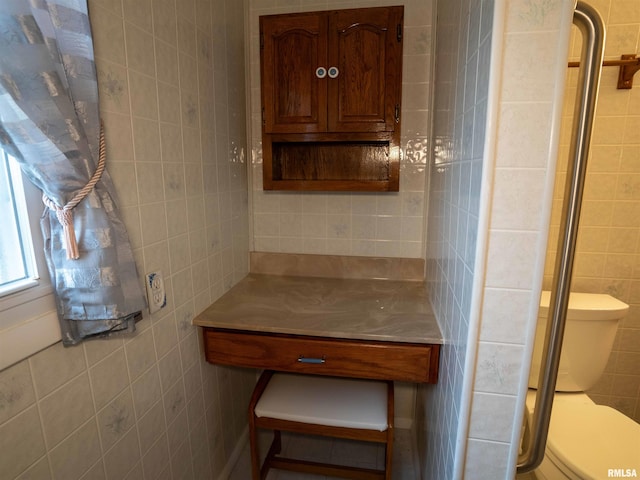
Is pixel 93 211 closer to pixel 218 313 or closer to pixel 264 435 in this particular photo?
pixel 218 313

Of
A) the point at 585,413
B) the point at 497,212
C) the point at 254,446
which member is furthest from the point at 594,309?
the point at 254,446

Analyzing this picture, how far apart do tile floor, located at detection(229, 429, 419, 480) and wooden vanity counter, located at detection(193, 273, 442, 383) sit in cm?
66

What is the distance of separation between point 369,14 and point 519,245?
114 centimetres

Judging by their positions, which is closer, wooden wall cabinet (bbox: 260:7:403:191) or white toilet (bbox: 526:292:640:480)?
white toilet (bbox: 526:292:640:480)

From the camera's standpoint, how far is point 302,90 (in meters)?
1.43

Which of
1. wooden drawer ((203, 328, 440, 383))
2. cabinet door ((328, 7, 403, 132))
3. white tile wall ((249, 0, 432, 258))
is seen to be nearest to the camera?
wooden drawer ((203, 328, 440, 383))

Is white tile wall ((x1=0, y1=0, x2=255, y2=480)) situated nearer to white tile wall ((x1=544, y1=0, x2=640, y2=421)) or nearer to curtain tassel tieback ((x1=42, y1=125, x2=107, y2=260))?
curtain tassel tieback ((x1=42, y1=125, x2=107, y2=260))

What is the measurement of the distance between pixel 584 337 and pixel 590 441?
35cm

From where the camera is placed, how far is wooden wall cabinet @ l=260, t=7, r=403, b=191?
1365 mm

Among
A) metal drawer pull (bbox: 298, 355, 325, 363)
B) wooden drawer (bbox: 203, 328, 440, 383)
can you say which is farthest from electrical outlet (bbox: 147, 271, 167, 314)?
metal drawer pull (bbox: 298, 355, 325, 363)

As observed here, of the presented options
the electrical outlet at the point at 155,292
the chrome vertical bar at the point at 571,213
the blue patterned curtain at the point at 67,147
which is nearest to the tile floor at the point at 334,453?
the chrome vertical bar at the point at 571,213

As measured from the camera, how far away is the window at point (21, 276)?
2.07 feet

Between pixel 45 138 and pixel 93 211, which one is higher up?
pixel 45 138

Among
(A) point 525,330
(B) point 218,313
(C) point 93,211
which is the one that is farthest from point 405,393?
(C) point 93,211
